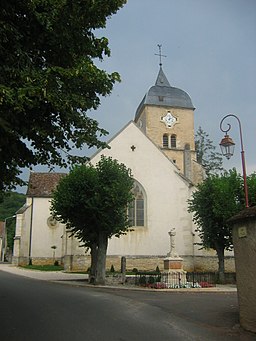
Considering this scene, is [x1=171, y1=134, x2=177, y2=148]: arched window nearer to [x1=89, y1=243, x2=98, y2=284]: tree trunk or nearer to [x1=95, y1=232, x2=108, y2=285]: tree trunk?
[x1=89, y1=243, x2=98, y2=284]: tree trunk

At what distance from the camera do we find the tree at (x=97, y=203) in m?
21.3

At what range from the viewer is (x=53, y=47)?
773 centimetres

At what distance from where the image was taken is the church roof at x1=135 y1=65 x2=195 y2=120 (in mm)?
52406

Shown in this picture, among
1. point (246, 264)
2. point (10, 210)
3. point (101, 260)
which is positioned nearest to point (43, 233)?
point (101, 260)

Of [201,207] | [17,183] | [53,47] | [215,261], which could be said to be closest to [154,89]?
[215,261]

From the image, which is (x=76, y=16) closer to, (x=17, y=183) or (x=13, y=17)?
(x=13, y=17)

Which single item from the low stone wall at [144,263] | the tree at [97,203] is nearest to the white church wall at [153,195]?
the low stone wall at [144,263]

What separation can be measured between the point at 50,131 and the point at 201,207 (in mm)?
18138

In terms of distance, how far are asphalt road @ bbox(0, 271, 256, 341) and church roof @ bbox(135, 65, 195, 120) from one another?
41.0 m

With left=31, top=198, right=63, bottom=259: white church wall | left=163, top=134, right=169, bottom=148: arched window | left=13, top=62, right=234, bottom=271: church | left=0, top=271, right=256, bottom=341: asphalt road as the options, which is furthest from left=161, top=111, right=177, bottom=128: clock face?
left=0, top=271, right=256, bottom=341: asphalt road

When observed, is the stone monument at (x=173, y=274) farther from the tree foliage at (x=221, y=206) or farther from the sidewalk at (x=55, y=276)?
the sidewalk at (x=55, y=276)

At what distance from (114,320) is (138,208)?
23.8m

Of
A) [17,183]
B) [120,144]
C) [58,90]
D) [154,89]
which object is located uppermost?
[154,89]

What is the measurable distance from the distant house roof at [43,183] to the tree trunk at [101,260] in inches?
925
